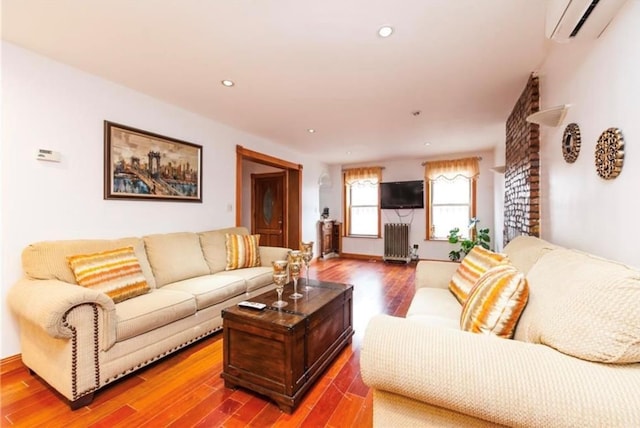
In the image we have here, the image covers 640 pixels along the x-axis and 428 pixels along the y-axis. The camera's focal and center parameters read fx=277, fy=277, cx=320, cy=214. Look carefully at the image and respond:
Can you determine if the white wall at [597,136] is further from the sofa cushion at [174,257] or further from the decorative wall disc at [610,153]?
the sofa cushion at [174,257]

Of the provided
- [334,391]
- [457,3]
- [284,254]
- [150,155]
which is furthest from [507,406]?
[150,155]

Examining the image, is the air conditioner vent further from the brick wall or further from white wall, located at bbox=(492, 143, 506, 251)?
white wall, located at bbox=(492, 143, 506, 251)

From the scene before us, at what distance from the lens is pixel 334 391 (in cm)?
176

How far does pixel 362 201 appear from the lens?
267 inches

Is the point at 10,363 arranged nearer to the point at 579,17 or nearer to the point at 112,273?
the point at 112,273

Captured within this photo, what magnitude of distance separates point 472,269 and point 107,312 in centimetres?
240

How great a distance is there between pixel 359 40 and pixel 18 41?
2432mm

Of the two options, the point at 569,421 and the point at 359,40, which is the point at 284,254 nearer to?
the point at 359,40

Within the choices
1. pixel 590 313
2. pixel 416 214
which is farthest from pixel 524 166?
pixel 416 214

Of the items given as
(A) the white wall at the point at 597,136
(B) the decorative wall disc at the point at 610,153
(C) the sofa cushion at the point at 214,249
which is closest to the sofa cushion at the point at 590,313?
(A) the white wall at the point at 597,136

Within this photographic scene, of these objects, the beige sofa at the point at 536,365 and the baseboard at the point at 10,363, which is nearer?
the beige sofa at the point at 536,365

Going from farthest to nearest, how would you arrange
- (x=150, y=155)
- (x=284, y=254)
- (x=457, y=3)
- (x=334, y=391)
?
(x=284, y=254)
(x=150, y=155)
(x=334, y=391)
(x=457, y=3)

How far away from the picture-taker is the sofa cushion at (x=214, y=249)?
3086 millimetres

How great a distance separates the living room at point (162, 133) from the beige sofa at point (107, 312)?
293mm
